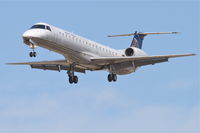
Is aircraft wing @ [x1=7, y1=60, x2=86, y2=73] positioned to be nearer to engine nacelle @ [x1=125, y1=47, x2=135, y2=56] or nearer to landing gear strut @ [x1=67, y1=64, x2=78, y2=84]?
landing gear strut @ [x1=67, y1=64, x2=78, y2=84]

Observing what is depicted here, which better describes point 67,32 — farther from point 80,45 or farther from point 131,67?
point 131,67

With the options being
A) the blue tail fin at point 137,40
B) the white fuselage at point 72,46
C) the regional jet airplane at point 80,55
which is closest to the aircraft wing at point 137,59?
the regional jet airplane at point 80,55

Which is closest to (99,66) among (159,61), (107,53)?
(107,53)

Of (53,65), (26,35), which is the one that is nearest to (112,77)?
(53,65)

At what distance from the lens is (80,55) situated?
117ft

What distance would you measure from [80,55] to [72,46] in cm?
91

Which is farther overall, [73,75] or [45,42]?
[73,75]

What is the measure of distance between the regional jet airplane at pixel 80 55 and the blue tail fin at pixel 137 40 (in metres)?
1.89

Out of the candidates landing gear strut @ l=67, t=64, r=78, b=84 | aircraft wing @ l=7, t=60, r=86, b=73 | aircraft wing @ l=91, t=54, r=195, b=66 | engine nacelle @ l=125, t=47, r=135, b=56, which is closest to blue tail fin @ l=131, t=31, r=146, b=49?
engine nacelle @ l=125, t=47, r=135, b=56

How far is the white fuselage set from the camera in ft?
111

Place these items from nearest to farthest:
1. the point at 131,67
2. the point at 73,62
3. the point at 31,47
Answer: the point at 31,47 < the point at 73,62 < the point at 131,67

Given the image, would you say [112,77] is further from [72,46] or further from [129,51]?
[72,46]

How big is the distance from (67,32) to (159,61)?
20.4 feet

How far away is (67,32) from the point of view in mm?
35469
